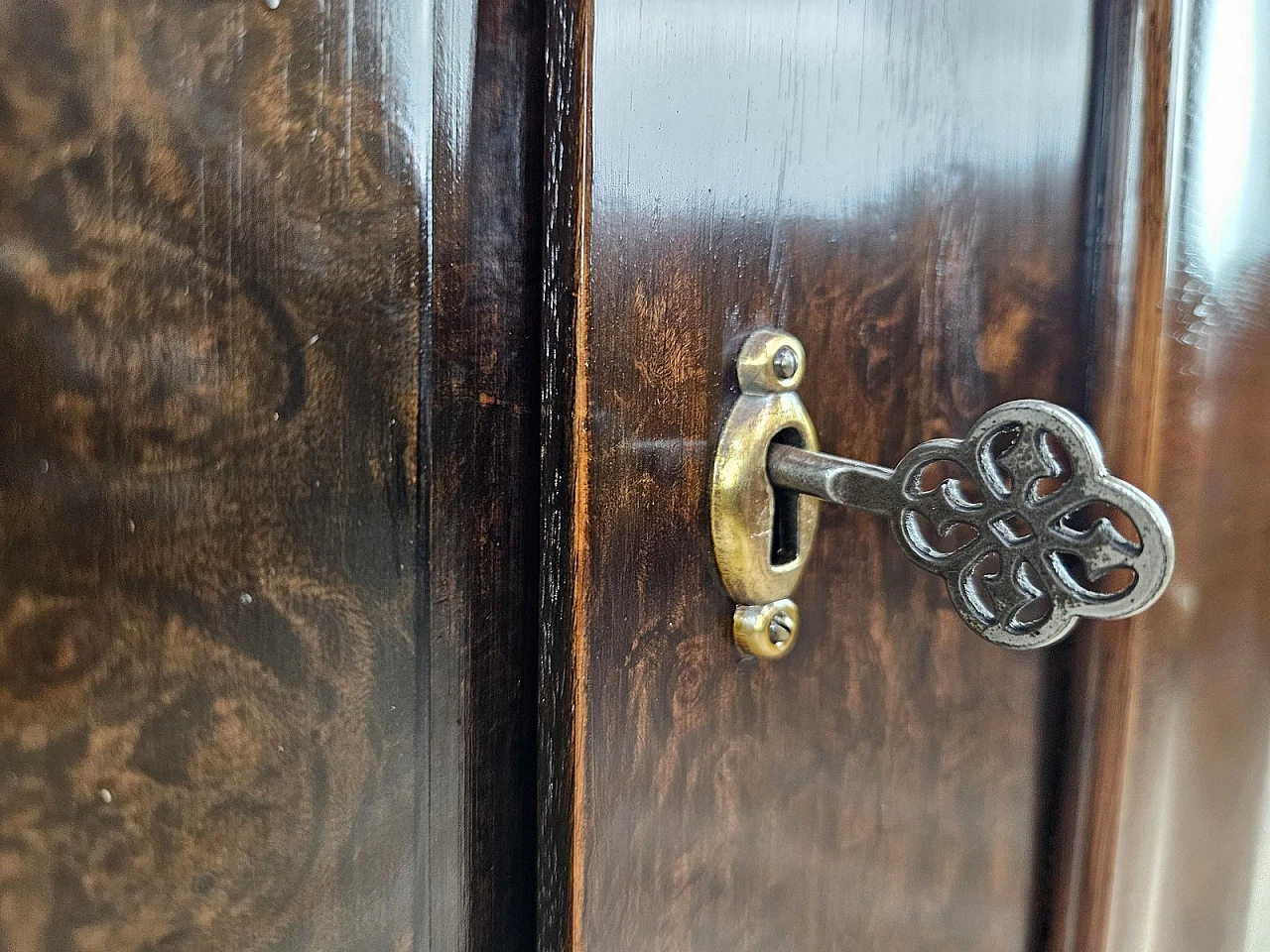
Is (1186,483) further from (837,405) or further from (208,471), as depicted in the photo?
(208,471)

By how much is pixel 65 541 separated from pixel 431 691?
139 mm

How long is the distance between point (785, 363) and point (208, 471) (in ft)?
0.66

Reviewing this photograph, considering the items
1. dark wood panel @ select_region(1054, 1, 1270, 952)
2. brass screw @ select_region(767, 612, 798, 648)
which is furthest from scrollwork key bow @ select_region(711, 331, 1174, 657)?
dark wood panel @ select_region(1054, 1, 1270, 952)

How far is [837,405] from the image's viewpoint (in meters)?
0.38

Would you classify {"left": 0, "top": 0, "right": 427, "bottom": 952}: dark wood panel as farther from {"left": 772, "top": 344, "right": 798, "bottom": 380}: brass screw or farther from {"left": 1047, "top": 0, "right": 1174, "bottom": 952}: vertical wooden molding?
{"left": 1047, "top": 0, "right": 1174, "bottom": 952}: vertical wooden molding

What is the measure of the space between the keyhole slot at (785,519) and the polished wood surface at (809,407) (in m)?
0.02

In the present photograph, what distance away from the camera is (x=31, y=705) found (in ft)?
1.15

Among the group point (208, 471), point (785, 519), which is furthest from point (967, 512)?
point (208, 471)

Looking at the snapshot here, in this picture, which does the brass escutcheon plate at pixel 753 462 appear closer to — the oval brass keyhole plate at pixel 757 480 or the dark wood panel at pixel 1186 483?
the oval brass keyhole plate at pixel 757 480

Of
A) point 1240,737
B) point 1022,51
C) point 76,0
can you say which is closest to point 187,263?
point 76,0

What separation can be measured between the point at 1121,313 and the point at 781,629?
0.65 ft

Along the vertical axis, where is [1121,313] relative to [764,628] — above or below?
above

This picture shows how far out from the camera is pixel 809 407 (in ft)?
1.19

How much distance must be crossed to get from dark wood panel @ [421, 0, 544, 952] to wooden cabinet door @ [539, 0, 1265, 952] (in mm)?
30
